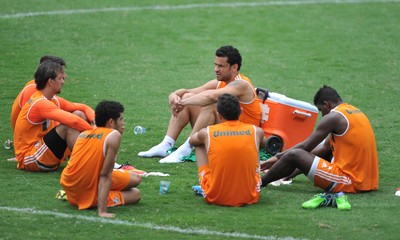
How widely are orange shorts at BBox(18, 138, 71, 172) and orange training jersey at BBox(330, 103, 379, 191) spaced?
3749 mm

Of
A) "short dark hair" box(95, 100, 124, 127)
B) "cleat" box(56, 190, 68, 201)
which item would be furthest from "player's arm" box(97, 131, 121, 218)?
"cleat" box(56, 190, 68, 201)

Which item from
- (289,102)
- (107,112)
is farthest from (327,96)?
(107,112)

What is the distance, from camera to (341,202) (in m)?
11.2

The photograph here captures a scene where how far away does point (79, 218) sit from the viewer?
10.5 meters

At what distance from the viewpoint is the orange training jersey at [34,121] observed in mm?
12625

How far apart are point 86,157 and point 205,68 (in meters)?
10.3

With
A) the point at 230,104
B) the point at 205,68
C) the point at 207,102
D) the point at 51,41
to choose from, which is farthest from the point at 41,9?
the point at 230,104

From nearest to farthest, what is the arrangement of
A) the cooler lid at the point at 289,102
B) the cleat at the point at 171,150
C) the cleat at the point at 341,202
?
the cleat at the point at 341,202 → the cooler lid at the point at 289,102 → the cleat at the point at 171,150

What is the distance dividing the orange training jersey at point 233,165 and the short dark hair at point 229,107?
0.11 meters

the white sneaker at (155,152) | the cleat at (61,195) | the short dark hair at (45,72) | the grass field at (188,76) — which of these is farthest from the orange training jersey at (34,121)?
the white sneaker at (155,152)

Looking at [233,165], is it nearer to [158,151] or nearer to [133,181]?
[133,181]

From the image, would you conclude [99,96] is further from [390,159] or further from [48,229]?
[48,229]

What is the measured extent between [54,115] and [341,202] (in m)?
4.03

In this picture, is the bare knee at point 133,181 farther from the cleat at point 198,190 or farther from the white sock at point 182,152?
the white sock at point 182,152
